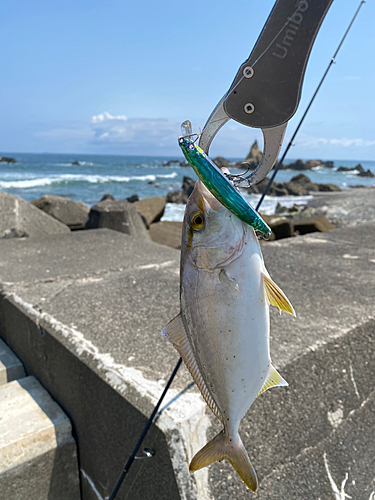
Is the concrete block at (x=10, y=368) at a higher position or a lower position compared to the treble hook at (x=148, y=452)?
lower

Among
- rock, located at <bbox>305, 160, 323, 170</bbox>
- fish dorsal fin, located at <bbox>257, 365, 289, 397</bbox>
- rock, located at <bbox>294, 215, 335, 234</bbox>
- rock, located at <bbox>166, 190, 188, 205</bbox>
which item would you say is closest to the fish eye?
fish dorsal fin, located at <bbox>257, 365, 289, 397</bbox>

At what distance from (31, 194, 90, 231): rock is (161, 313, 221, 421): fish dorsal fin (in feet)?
22.1

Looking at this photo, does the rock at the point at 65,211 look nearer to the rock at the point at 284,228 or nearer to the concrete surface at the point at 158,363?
the rock at the point at 284,228

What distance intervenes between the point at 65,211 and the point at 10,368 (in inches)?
205

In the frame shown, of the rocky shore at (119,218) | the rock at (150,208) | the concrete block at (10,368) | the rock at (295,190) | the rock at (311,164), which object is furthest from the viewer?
the rock at (311,164)

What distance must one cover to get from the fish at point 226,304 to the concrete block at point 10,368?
6.55 feet

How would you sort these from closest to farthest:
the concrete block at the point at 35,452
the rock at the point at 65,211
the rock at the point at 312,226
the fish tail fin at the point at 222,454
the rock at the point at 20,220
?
1. the fish tail fin at the point at 222,454
2. the concrete block at the point at 35,452
3. the rock at the point at 20,220
4. the rock at the point at 65,211
5. the rock at the point at 312,226

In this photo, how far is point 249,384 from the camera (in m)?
0.86

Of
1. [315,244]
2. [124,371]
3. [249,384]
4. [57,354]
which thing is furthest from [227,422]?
[315,244]

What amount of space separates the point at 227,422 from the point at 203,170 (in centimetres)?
58

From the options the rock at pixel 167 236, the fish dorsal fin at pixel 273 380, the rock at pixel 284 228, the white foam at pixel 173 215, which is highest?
the fish dorsal fin at pixel 273 380

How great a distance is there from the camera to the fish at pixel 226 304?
790 mm

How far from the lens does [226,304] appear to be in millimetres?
787

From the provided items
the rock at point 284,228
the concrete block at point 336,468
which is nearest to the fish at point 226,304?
the concrete block at point 336,468
